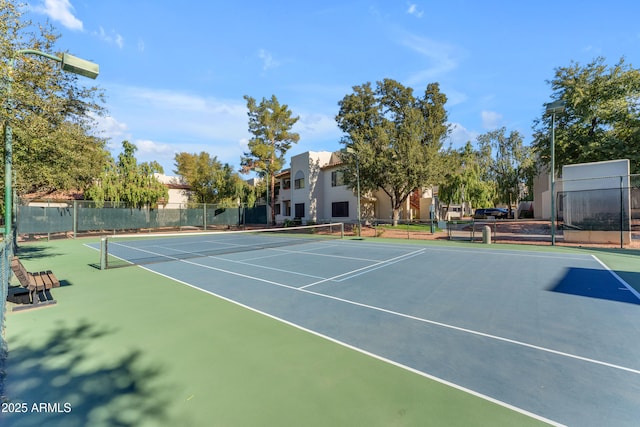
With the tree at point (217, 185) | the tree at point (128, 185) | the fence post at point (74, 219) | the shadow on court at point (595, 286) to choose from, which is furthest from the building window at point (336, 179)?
the shadow on court at point (595, 286)

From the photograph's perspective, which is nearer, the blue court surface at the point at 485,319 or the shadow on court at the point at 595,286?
the blue court surface at the point at 485,319

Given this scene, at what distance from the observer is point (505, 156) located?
4519 cm

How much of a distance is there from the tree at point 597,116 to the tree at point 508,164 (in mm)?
20224

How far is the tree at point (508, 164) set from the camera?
43.2 metres

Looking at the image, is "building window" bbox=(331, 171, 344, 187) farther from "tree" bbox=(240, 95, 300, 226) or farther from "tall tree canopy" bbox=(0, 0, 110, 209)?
"tall tree canopy" bbox=(0, 0, 110, 209)

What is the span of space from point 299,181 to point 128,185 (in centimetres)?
1904

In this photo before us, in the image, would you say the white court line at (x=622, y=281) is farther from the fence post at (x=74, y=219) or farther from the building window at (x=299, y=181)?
the fence post at (x=74, y=219)

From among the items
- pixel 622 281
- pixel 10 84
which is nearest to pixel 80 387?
pixel 10 84

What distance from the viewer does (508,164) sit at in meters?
44.7

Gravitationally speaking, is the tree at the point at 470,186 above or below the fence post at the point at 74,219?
above

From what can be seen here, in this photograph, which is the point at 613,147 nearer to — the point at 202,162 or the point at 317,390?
the point at 317,390

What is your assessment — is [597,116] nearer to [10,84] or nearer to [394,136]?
[394,136]

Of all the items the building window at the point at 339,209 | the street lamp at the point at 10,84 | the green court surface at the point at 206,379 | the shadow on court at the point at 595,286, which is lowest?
the shadow on court at the point at 595,286

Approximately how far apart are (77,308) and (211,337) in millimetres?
3639
